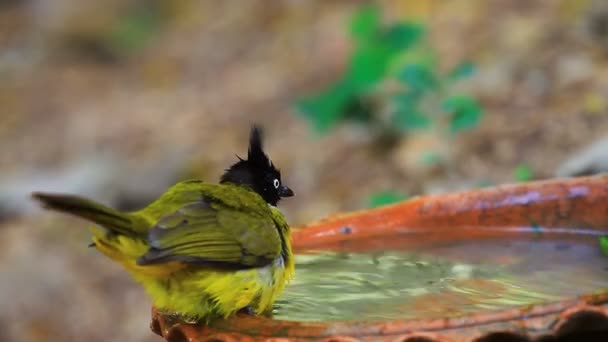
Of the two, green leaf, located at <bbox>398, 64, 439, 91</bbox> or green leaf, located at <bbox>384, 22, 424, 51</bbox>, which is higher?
green leaf, located at <bbox>384, 22, 424, 51</bbox>

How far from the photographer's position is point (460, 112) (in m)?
5.70

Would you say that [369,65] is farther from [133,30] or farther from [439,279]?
[133,30]

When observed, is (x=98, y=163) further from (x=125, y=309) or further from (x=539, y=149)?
(x=539, y=149)

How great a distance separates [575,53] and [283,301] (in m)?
4.40

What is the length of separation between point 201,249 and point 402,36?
4182 millimetres

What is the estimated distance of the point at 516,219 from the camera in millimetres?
3232

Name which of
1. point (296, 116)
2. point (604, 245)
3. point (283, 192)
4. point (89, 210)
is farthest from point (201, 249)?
point (296, 116)

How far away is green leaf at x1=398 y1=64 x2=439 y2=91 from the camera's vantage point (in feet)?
19.5

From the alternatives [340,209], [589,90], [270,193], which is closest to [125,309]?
[340,209]

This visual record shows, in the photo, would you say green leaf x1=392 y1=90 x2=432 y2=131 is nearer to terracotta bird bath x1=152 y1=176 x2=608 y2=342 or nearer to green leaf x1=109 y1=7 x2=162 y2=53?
terracotta bird bath x1=152 y1=176 x2=608 y2=342

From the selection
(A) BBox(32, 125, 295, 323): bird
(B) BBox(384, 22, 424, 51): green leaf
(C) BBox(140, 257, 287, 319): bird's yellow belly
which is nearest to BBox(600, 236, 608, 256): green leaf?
(A) BBox(32, 125, 295, 323): bird

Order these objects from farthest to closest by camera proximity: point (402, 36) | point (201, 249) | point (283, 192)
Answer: point (402, 36) → point (283, 192) → point (201, 249)

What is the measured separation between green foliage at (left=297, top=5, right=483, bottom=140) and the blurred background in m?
0.01

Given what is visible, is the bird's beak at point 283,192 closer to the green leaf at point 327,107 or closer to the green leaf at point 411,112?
the green leaf at point 411,112
